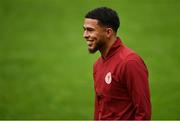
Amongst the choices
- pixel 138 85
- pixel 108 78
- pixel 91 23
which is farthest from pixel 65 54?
pixel 138 85

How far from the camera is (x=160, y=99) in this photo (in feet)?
21.0

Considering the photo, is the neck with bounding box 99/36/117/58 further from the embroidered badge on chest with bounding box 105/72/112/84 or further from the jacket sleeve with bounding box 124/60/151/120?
the jacket sleeve with bounding box 124/60/151/120

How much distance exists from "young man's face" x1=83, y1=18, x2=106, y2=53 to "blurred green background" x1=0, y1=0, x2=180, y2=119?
10.2ft

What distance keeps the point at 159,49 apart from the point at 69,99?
1.41m

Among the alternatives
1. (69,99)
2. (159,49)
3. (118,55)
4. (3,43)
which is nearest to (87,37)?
(118,55)

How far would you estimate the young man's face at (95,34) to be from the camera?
3.18 m

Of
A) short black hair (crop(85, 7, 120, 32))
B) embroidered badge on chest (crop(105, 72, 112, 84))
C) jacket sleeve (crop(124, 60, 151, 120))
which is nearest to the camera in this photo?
jacket sleeve (crop(124, 60, 151, 120))

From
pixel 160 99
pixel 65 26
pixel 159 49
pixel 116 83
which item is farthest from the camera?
pixel 65 26

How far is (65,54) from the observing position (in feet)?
23.5

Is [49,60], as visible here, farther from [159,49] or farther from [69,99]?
[159,49]

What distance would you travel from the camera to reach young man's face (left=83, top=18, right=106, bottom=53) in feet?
10.4

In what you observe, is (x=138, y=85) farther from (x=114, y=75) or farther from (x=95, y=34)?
(x=95, y=34)

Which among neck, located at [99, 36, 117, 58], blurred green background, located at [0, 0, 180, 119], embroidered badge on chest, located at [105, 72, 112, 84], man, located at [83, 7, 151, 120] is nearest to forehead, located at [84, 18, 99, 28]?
man, located at [83, 7, 151, 120]

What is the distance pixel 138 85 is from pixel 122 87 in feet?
0.41
